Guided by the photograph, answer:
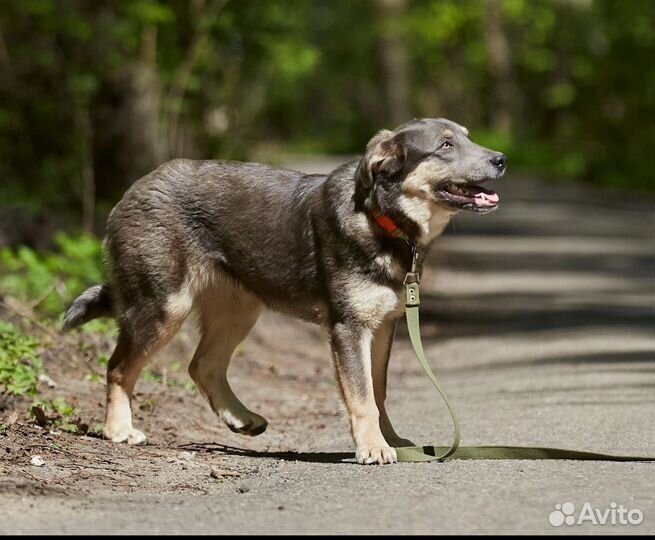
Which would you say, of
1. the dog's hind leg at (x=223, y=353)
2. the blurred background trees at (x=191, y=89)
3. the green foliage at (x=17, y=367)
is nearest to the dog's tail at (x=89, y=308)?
the green foliage at (x=17, y=367)

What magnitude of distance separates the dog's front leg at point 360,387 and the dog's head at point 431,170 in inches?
29.3

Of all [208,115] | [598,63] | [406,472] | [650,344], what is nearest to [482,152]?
[406,472]

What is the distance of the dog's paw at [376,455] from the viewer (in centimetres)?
740

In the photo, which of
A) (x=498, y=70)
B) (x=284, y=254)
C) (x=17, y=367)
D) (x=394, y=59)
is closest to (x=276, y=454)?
(x=284, y=254)

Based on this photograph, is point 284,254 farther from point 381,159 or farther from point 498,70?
point 498,70

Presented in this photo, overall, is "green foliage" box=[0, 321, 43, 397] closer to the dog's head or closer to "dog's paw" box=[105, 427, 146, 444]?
"dog's paw" box=[105, 427, 146, 444]

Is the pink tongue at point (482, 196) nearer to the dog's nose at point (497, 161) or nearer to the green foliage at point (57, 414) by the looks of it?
the dog's nose at point (497, 161)

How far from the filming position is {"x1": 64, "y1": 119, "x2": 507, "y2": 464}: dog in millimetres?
7707

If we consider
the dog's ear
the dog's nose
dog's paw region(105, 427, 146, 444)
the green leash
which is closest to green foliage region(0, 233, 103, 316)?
dog's paw region(105, 427, 146, 444)

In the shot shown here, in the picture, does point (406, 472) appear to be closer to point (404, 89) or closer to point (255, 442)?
point (255, 442)

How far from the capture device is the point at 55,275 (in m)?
13.1

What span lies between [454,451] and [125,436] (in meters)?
2.12

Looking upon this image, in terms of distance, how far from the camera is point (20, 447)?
24.6 feet

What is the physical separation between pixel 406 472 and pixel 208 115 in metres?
16.5
